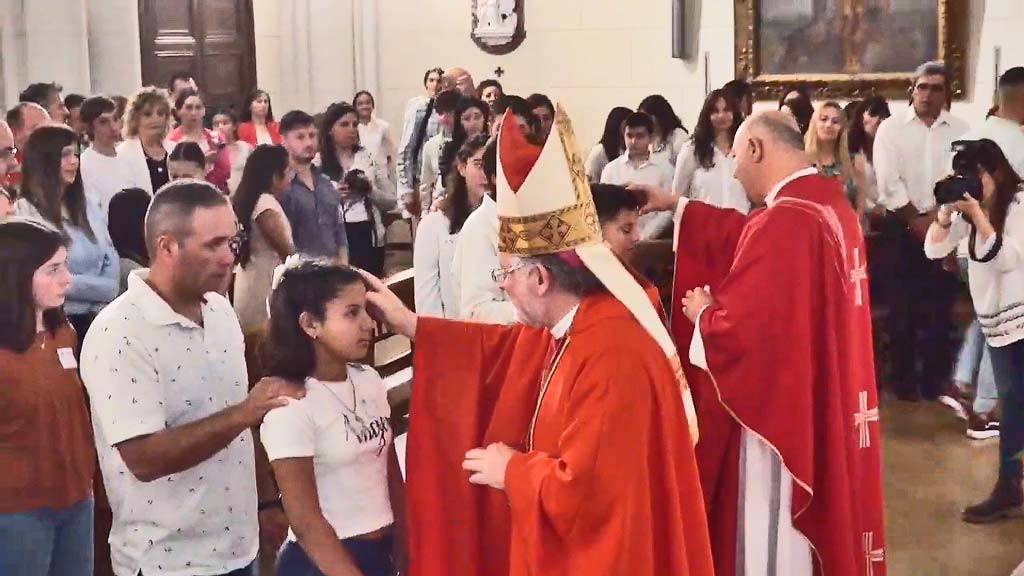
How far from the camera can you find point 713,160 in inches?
286

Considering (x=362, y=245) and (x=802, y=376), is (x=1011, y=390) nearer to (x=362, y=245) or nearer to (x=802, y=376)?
(x=802, y=376)

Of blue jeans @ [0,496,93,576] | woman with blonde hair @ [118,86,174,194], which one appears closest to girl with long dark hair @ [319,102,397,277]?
woman with blonde hair @ [118,86,174,194]

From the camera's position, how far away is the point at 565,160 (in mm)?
2785

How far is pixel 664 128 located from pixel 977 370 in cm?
241

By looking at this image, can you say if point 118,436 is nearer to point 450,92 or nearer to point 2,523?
point 2,523

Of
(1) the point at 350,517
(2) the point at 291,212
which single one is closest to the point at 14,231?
(1) the point at 350,517

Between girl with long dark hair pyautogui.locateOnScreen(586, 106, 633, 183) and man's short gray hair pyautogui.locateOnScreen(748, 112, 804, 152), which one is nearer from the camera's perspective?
man's short gray hair pyautogui.locateOnScreen(748, 112, 804, 152)

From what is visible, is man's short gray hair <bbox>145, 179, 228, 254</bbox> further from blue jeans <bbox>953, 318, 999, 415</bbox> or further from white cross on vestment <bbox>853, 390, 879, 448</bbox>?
blue jeans <bbox>953, 318, 999, 415</bbox>

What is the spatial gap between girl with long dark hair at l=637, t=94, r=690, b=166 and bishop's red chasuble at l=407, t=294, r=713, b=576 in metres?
5.12

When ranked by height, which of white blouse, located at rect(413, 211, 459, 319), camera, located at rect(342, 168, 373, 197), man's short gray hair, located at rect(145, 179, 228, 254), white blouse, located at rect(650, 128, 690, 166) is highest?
→ man's short gray hair, located at rect(145, 179, 228, 254)

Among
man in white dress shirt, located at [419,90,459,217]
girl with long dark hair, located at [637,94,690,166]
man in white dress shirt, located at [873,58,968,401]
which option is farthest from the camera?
man in white dress shirt, located at [419,90,459,217]

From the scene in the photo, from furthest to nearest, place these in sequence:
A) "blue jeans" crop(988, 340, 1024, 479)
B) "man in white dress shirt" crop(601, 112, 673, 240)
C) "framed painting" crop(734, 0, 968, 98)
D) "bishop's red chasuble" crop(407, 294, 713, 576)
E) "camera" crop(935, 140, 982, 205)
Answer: "framed painting" crop(734, 0, 968, 98)
"man in white dress shirt" crop(601, 112, 673, 240)
"blue jeans" crop(988, 340, 1024, 479)
"camera" crop(935, 140, 982, 205)
"bishop's red chasuble" crop(407, 294, 713, 576)

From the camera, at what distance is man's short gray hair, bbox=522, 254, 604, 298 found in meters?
2.75

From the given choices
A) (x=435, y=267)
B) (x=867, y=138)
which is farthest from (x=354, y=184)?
(x=867, y=138)
